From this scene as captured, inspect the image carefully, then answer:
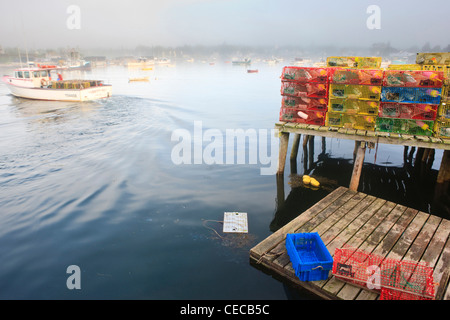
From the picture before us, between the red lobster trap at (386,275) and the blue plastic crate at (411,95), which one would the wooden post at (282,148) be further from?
the red lobster trap at (386,275)

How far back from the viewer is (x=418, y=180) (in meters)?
17.3

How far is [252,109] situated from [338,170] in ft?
75.0

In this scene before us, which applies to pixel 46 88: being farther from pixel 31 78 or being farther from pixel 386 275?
pixel 386 275

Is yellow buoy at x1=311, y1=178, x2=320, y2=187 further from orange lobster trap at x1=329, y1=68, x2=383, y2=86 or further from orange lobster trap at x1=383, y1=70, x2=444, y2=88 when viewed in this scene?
orange lobster trap at x1=383, y1=70, x2=444, y2=88

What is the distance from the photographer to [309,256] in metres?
8.98

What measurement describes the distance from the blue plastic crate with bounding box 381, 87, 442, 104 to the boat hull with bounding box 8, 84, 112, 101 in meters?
36.4

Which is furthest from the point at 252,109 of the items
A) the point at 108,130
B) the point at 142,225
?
the point at 142,225

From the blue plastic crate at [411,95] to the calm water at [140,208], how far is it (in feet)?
16.4

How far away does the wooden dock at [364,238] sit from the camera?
775 centimetres

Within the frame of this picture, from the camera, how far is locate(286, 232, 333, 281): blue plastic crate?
780 centimetres

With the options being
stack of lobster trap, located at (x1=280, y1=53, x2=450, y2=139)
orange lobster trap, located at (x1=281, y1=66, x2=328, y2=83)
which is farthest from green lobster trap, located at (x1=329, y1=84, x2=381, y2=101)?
orange lobster trap, located at (x1=281, y1=66, x2=328, y2=83)

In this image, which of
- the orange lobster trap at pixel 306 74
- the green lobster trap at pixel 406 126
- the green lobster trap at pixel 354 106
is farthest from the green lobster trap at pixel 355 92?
the green lobster trap at pixel 406 126

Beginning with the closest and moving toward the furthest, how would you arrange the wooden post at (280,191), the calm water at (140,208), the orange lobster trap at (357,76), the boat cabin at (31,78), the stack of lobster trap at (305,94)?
the calm water at (140,208)
the orange lobster trap at (357,76)
the stack of lobster trap at (305,94)
the wooden post at (280,191)
the boat cabin at (31,78)

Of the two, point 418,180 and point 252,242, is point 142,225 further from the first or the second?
point 418,180
